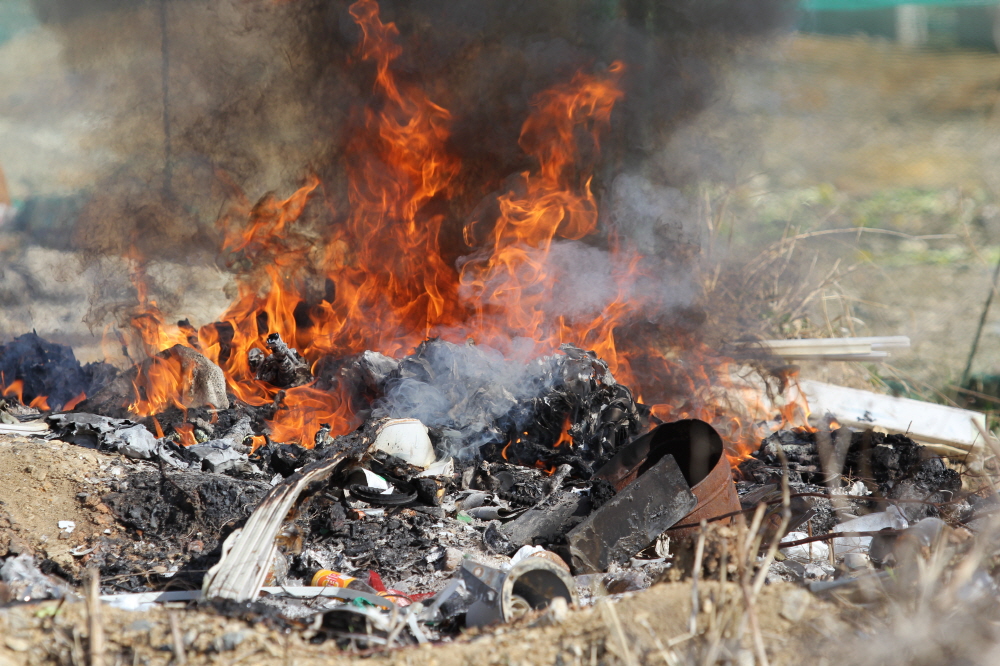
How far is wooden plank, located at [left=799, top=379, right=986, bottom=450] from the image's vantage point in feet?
21.0

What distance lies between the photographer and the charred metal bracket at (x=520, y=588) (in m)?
3.21

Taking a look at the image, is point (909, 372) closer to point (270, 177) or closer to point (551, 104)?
point (551, 104)

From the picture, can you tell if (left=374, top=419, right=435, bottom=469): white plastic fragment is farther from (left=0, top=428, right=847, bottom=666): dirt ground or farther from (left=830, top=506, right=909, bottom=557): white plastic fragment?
(left=830, top=506, right=909, bottom=557): white plastic fragment

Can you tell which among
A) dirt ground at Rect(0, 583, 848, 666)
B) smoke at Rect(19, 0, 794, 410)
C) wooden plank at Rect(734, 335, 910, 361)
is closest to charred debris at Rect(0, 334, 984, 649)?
dirt ground at Rect(0, 583, 848, 666)

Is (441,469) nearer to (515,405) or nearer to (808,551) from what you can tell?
(515,405)

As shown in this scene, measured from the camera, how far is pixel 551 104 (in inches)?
301

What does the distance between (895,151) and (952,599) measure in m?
9.65

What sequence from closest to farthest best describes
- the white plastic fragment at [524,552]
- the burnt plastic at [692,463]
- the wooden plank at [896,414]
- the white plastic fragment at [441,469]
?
1. the white plastic fragment at [524,552]
2. the burnt plastic at [692,463]
3. the white plastic fragment at [441,469]
4. the wooden plank at [896,414]

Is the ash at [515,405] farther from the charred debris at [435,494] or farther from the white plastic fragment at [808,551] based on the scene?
the white plastic fragment at [808,551]

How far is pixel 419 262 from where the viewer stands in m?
8.02

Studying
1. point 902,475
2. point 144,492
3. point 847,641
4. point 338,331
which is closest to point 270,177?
point 338,331

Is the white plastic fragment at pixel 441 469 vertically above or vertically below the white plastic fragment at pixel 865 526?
below

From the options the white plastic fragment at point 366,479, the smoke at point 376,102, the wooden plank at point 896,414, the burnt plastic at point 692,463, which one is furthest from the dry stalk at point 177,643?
the wooden plank at point 896,414

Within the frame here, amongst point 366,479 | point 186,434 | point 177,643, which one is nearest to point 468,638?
point 177,643
